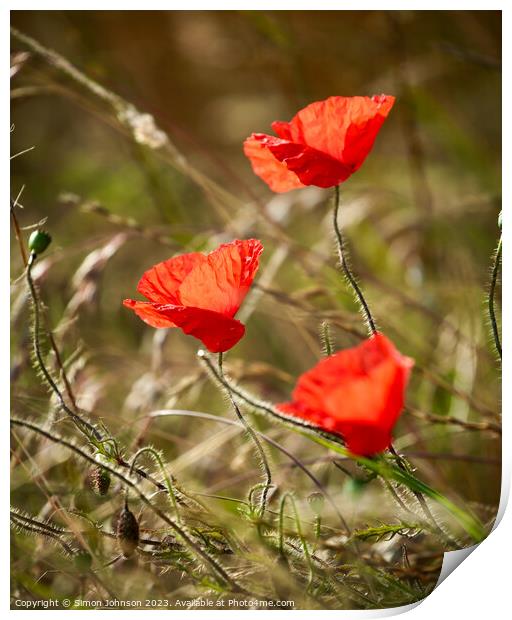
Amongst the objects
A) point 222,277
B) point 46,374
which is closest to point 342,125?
point 222,277

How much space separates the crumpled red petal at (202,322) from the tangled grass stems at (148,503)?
0.28 ft

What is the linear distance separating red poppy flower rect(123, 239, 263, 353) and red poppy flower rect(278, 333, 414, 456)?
80 millimetres

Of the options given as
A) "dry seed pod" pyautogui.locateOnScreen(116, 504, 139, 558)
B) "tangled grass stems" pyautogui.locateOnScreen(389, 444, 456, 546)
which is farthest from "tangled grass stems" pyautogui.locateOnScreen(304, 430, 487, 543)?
"dry seed pod" pyautogui.locateOnScreen(116, 504, 139, 558)

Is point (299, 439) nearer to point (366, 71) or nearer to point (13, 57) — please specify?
point (13, 57)

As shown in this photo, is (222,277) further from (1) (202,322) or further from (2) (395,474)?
(2) (395,474)

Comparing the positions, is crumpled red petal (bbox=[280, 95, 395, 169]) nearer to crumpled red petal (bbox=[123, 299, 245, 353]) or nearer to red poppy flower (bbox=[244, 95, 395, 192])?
red poppy flower (bbox=[244, 95, 395, 192])

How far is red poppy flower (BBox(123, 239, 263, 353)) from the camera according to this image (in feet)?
1.50

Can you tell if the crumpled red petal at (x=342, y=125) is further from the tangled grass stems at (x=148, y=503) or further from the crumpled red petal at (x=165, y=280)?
the tangled grass stems at (x=148, y=503)

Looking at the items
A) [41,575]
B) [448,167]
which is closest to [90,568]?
[41,575]

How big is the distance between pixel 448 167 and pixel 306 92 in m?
0.36

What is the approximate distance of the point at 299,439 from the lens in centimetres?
83

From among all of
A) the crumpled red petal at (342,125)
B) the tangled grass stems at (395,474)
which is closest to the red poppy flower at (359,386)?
the tangled grass stems at (395,474)

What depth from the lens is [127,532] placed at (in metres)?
0.47
